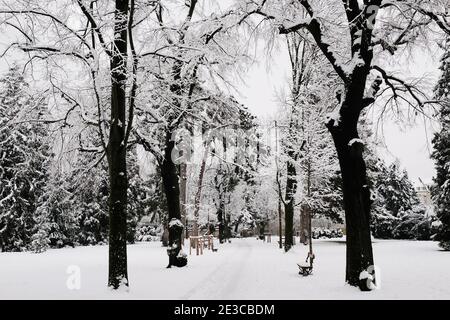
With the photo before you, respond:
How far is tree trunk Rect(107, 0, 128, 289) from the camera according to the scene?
998cm

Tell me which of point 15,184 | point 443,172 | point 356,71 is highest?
point 356,71

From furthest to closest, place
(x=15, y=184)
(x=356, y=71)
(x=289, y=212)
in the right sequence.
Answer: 1. (x=15, y=184)
2. (x=289, y=212)
3. (x=356, y=71)

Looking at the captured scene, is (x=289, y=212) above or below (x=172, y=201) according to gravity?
below

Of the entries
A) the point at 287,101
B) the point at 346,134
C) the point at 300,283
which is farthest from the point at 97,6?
the point at 287,101

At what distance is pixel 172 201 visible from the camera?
16125 millimetres

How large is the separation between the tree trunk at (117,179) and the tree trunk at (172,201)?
538 cm

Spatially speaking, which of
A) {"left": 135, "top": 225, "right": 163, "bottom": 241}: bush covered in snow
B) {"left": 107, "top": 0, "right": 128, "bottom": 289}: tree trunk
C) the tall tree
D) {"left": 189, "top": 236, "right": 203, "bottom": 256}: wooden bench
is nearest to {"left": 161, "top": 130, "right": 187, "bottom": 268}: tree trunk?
{"left": 107, "top": 0, "right": 128, "bottom": 289}: tree trunk

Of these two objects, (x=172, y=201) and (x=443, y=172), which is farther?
(x=443, y=172)

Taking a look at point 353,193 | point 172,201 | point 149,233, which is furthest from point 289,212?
point 149,233

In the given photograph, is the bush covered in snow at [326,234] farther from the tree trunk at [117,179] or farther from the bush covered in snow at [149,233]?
the tree trunk at [117,179]

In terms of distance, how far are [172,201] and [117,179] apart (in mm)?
6147

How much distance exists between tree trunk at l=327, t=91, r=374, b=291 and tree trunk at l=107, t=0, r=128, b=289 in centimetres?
526

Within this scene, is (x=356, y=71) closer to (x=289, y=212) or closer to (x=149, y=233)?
(x=289, y=212)

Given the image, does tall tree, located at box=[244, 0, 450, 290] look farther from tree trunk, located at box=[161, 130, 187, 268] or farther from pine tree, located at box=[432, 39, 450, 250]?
Answer: pine tree, located at box=[432, 39, 450, 250]
